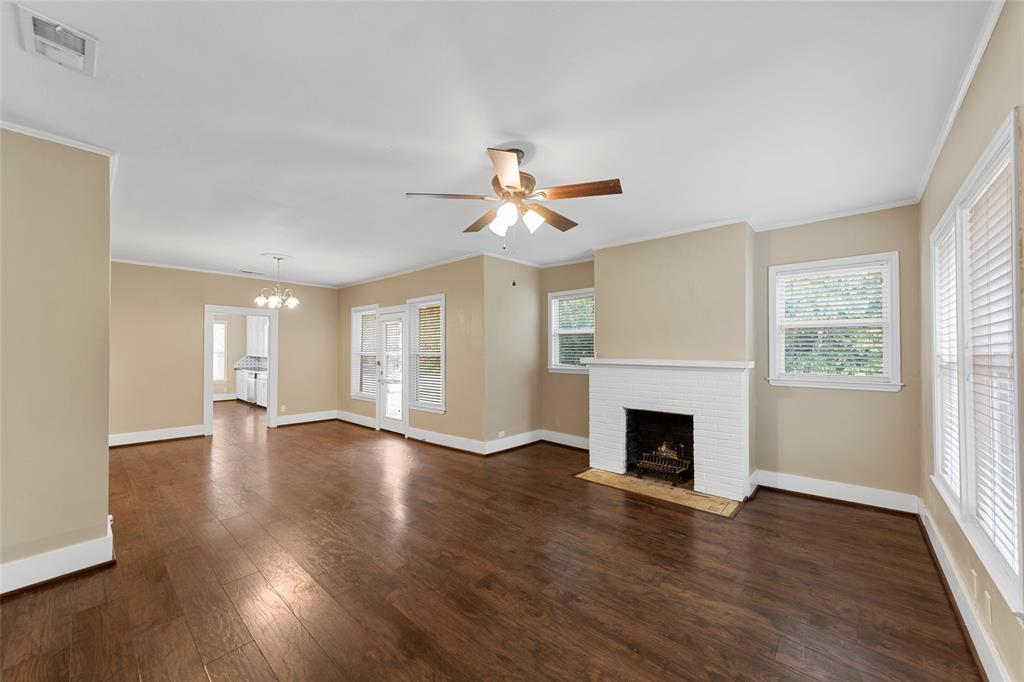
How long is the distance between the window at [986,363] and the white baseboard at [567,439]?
352cm

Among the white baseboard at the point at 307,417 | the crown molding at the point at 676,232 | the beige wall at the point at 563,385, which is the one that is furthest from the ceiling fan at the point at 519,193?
the white baseboard at the point at 307,417

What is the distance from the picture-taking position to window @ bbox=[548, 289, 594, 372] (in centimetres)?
572

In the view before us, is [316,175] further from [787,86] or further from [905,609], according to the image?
[905,609]

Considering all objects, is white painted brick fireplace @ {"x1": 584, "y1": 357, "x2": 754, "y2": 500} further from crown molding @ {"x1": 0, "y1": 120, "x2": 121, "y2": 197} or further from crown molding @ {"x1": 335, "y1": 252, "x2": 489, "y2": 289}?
crown molding @ {"x1": 0, "y1": 120, "x2": 121, "y2": 197}

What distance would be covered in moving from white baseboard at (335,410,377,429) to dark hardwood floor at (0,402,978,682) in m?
3.19

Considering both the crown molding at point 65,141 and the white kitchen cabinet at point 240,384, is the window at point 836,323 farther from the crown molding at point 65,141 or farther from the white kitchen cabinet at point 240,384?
the white kitchen cabinet at point 240,384

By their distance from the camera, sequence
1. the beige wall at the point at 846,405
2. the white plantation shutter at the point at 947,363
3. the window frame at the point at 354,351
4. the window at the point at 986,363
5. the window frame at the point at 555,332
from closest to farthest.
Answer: the window at the point at 986,363, the white plantation shutter at the point at 947,363, the beige wall at the point at 846,405, the window frame at the point at 555,332, the window frame at the point at 354,351

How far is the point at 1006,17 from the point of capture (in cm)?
148

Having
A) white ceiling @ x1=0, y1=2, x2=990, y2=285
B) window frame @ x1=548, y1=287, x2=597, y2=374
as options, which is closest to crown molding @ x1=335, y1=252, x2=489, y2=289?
window frame @ x1=548, y1=287, x2=597, y2=374

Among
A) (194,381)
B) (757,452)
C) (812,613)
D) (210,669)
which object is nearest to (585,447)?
(757,452)

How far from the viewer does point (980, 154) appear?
1.78 meters

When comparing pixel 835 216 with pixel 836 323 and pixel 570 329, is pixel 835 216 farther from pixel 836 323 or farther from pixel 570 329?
pixel 570 329

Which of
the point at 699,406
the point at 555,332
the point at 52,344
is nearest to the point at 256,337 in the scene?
the point at 555,332

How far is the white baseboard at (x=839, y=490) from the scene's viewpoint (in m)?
3.46
